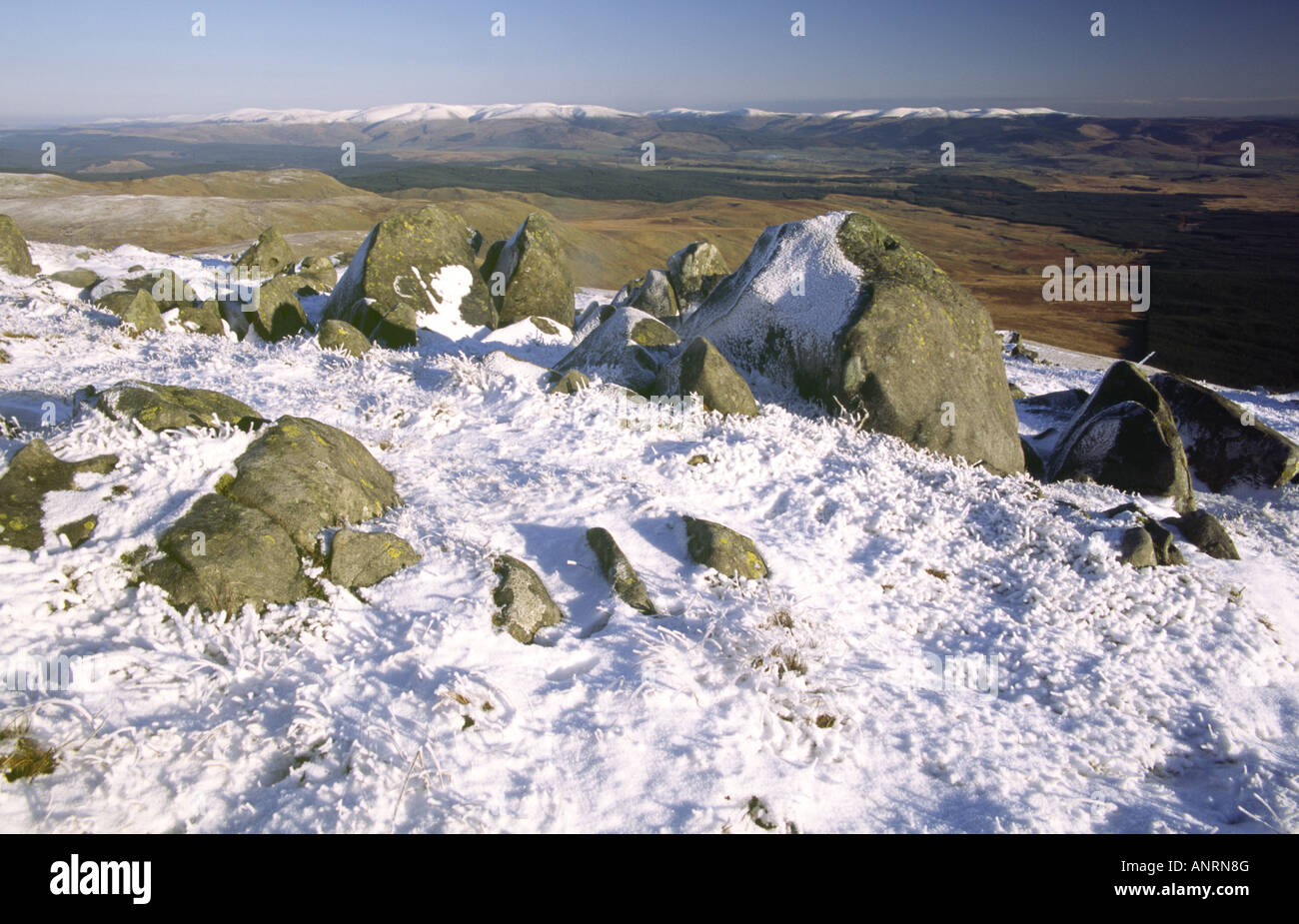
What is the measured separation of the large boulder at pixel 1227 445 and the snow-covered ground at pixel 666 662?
4547 millimetres

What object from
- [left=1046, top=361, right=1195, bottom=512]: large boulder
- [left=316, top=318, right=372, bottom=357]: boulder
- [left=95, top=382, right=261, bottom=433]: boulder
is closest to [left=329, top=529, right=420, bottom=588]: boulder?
[left=95, top=382, right=261, bottom=433]: boulder

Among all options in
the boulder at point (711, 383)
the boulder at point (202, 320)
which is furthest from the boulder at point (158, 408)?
the boulder at point (202, 320)

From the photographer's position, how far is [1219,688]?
7.04m

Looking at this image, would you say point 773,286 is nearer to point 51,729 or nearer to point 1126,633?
point 1126,633

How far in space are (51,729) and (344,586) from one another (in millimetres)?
2368

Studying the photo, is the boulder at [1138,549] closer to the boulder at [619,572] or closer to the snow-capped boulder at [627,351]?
the boulder at [619,572]

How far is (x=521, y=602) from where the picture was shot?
647cm

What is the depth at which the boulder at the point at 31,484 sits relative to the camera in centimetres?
586

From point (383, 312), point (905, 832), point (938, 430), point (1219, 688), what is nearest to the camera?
point (905, 832)

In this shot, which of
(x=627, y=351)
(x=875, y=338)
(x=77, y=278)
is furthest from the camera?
(x=77, y=278)

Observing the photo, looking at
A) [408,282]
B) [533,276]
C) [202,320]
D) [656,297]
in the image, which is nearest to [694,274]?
[656,297]

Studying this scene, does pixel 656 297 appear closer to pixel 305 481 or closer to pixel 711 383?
pixel 711 383

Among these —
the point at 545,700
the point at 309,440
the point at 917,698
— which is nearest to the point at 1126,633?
the point at 917,698

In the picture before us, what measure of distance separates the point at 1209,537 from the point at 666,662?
887cm
